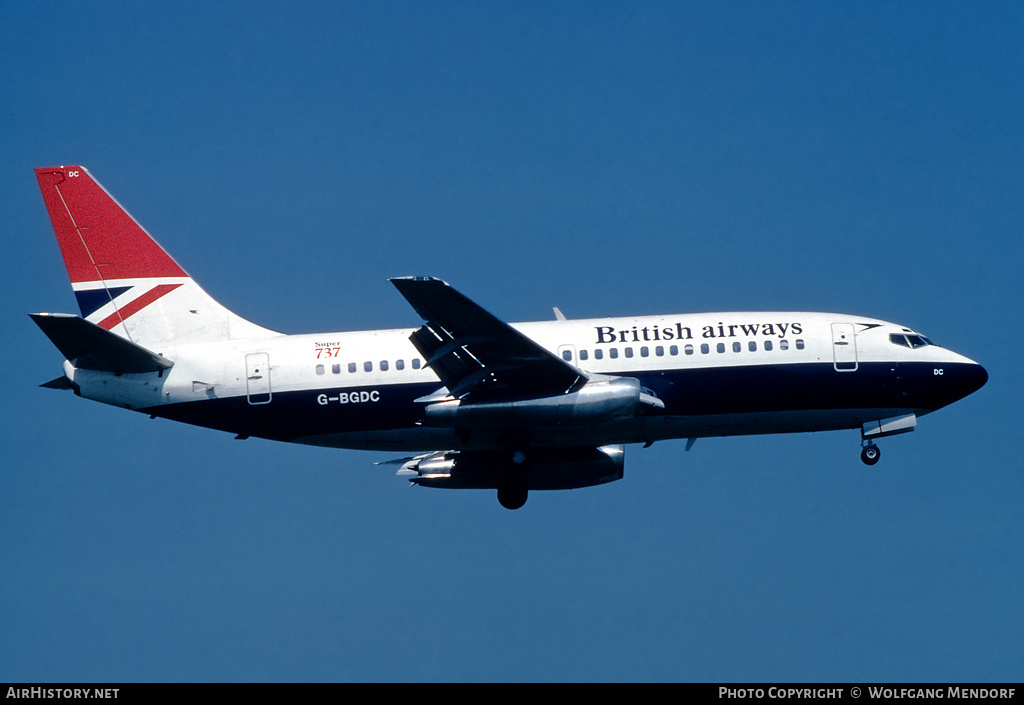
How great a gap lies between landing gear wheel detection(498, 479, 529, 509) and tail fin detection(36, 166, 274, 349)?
9.01 m

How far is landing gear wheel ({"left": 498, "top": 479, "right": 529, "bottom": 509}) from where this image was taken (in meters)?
40.9

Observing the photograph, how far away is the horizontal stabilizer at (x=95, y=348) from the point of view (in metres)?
37.2

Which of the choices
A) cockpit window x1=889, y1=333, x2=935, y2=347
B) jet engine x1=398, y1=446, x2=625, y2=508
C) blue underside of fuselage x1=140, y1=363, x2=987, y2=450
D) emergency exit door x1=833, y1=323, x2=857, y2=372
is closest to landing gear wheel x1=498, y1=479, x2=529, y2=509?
jet engine x1=398, y1=446, x2=625, y2=508

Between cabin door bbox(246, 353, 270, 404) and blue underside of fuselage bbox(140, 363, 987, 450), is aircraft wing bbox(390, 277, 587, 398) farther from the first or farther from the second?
cabin door bbox(246, 353, 270, 404)

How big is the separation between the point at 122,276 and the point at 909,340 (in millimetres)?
24938

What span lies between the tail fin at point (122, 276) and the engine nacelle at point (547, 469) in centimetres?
757

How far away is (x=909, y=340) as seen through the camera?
41.5 m

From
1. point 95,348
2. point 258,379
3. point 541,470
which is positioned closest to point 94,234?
point 95,348

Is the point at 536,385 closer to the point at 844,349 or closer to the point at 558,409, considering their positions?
the point at 558,409

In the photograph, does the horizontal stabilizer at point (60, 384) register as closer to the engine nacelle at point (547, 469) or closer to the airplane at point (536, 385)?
the airplane at point (536, 385)

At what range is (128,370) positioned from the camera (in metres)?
40.1

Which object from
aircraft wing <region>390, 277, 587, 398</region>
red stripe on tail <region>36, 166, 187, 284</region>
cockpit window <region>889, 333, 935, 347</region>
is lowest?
aircraft wing <region>390, 277, 587, 398</region>

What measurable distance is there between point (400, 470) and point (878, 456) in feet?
49.1
